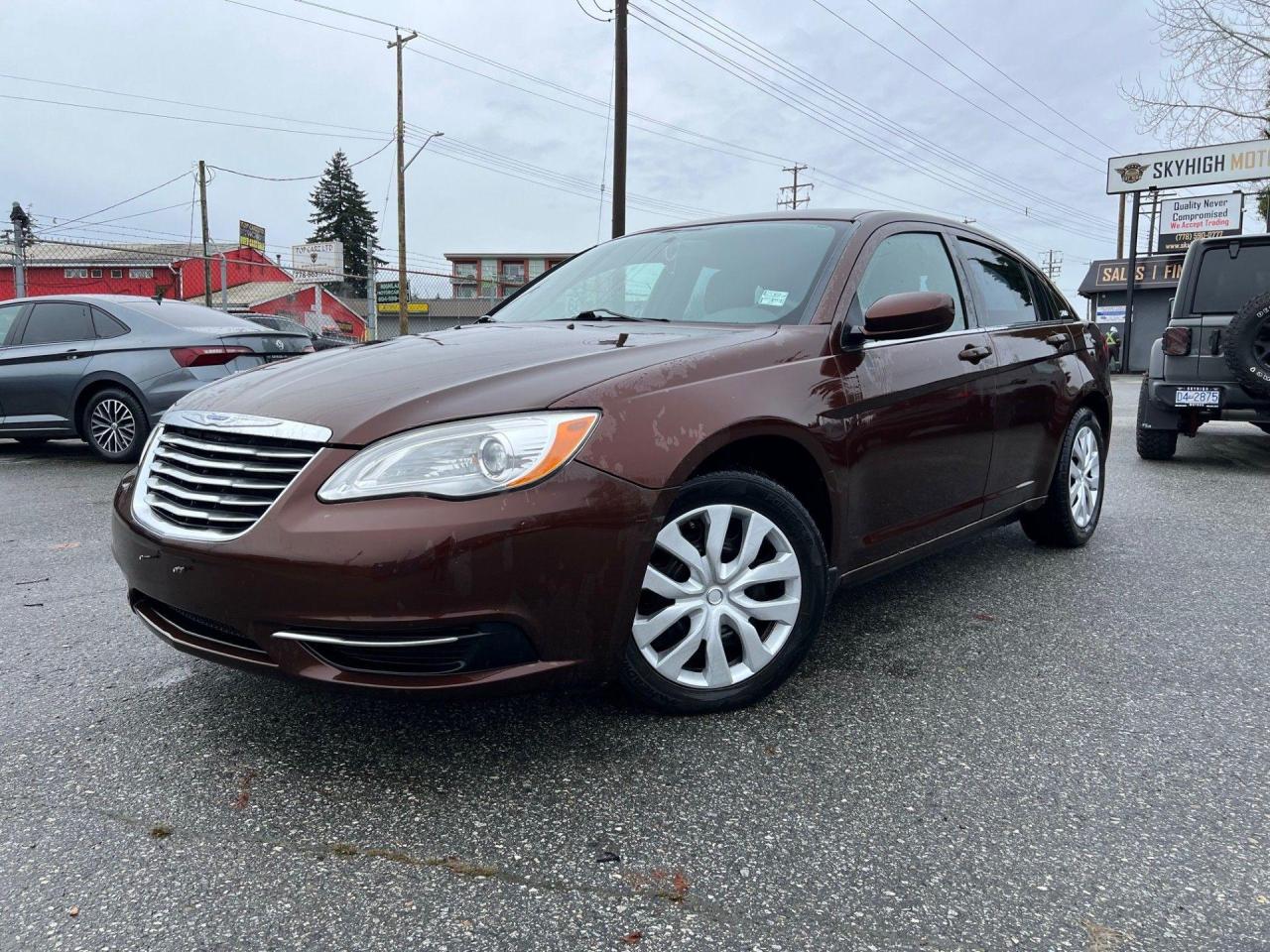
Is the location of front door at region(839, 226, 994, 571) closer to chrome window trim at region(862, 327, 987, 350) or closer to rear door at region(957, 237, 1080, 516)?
chrome window trim at region(862, 327, 987, 350)

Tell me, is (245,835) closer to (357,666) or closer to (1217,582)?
(357,666)

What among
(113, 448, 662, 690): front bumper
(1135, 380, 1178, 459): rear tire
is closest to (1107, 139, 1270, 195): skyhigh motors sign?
(1135, 380, 1178, 459): rear tire

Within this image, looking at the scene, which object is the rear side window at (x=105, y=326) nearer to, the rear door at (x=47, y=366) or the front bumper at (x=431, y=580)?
the rear door at (x=47, y=366)

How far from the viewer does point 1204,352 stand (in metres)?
7.45

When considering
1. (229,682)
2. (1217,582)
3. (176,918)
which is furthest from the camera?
(1217,582)

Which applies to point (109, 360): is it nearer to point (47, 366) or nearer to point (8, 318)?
point (47, 366)

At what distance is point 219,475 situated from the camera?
2332 mm

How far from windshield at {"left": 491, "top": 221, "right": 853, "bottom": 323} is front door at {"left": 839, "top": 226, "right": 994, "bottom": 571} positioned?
198mm

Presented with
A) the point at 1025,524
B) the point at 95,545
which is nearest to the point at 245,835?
the point at 95,545

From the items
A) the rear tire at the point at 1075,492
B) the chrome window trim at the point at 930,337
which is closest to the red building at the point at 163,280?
the rear tire at the point at 1075,492

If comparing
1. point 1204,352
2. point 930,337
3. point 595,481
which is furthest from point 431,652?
point 1204,352

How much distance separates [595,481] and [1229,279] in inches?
297

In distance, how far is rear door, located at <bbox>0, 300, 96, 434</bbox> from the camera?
26.0 feet

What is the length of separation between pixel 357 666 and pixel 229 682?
37.1 inches
